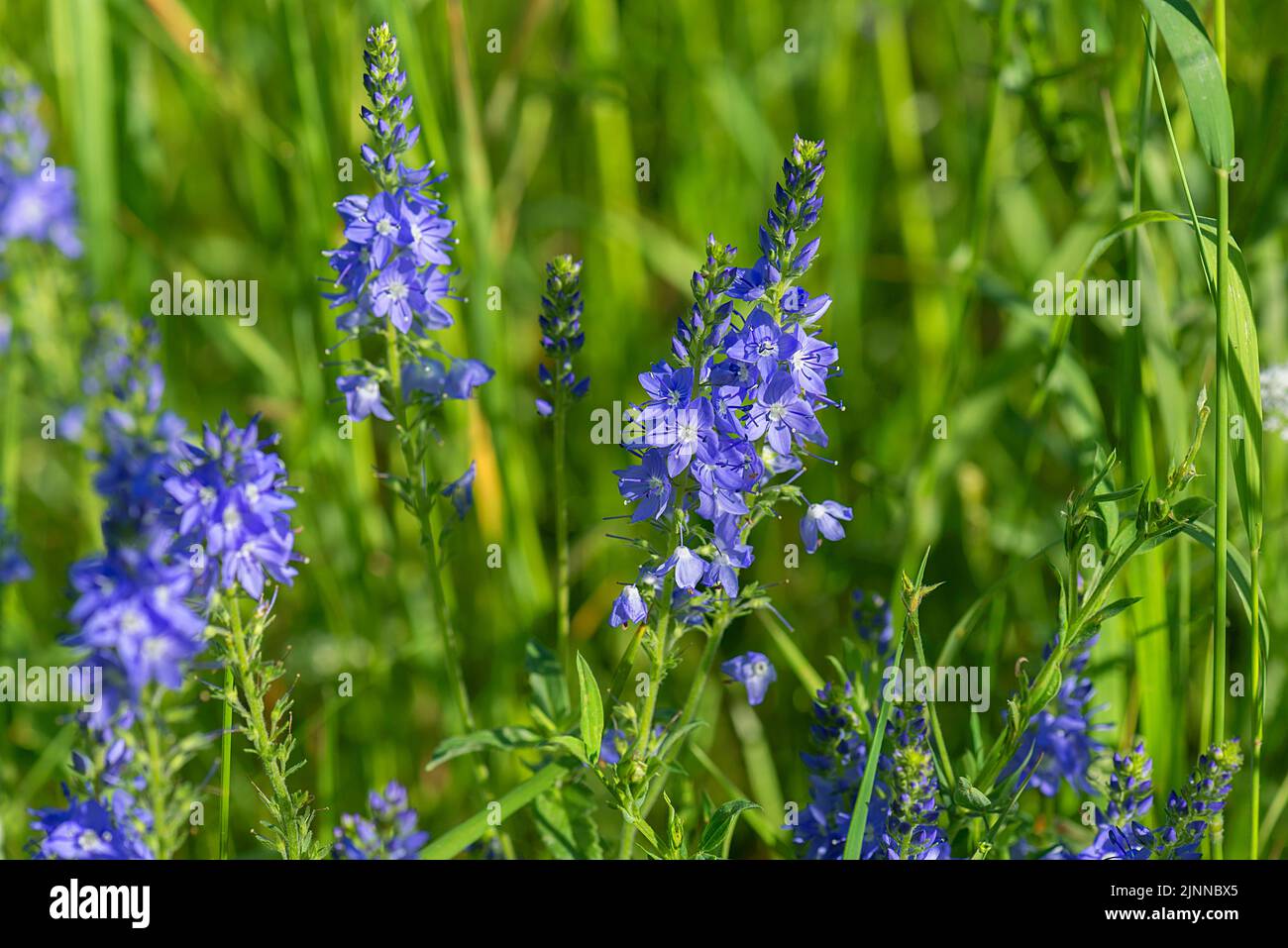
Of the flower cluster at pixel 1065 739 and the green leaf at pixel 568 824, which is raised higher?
the flower cluster at pixel 1065 739

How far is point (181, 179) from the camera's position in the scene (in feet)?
17.1

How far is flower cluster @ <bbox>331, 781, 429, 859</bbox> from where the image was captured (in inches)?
100

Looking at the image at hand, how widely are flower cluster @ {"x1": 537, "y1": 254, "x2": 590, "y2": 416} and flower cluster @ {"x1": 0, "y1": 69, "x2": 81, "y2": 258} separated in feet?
7.49

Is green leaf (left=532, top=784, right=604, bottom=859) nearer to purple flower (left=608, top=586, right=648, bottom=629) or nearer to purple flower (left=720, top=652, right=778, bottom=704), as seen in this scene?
purple flower (left=720, top=652, right=778, bottom=704)

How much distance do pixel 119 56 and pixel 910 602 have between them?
13.0 ft

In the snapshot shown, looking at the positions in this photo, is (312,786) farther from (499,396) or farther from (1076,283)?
(1076,283)

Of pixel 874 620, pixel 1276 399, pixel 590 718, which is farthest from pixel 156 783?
pixel 1276 399

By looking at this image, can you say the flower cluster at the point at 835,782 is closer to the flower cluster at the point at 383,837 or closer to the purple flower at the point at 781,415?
the purple flower at the point at 781,415

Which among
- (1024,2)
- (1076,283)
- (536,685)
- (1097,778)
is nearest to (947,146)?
(1024,2)

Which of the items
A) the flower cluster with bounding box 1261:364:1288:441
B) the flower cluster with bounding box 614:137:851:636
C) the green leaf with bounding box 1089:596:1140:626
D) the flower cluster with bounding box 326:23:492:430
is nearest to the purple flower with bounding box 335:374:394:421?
the flower cluster with bounding box 326:23:492:430

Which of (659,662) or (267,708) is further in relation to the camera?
(267,708)

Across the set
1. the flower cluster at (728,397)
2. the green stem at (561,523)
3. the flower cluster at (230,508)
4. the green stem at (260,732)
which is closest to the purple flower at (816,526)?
the flower cluster at (728,397)

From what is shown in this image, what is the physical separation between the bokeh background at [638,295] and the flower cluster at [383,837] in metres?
0.71

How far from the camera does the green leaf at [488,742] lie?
96.2 inches
